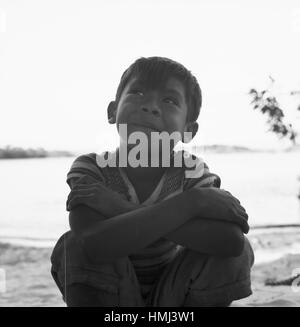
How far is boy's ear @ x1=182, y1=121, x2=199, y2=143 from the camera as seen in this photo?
1.55m

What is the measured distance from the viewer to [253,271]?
3.21m

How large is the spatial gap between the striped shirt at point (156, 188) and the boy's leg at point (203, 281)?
7cm

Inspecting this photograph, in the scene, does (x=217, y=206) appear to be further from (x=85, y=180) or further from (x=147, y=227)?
(x=85, y=180)

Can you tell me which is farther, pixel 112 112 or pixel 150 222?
pixel 112 112

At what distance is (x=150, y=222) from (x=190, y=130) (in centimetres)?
45

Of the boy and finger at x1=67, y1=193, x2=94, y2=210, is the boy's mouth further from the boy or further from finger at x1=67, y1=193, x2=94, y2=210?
finger at x1=67, y1=193, x2=94, y2=210

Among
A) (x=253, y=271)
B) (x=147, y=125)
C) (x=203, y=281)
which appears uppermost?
(x=147, y=125)

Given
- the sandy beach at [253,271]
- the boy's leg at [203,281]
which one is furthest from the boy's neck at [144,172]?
the sandy beach at [253,271]

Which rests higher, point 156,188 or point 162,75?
point 162,75

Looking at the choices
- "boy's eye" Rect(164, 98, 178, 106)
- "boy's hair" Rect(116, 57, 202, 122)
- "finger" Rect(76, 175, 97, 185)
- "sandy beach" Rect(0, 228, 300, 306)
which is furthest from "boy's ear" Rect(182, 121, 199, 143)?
"sandy beach" Rect(0, 228, 300, 306)

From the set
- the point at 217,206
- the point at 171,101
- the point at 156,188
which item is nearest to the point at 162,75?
the point at 171,101

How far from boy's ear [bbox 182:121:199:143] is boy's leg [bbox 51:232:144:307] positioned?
45 centimetres

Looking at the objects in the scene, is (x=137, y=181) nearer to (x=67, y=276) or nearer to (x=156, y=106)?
(x=156, y=106)

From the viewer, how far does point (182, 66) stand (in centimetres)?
150
